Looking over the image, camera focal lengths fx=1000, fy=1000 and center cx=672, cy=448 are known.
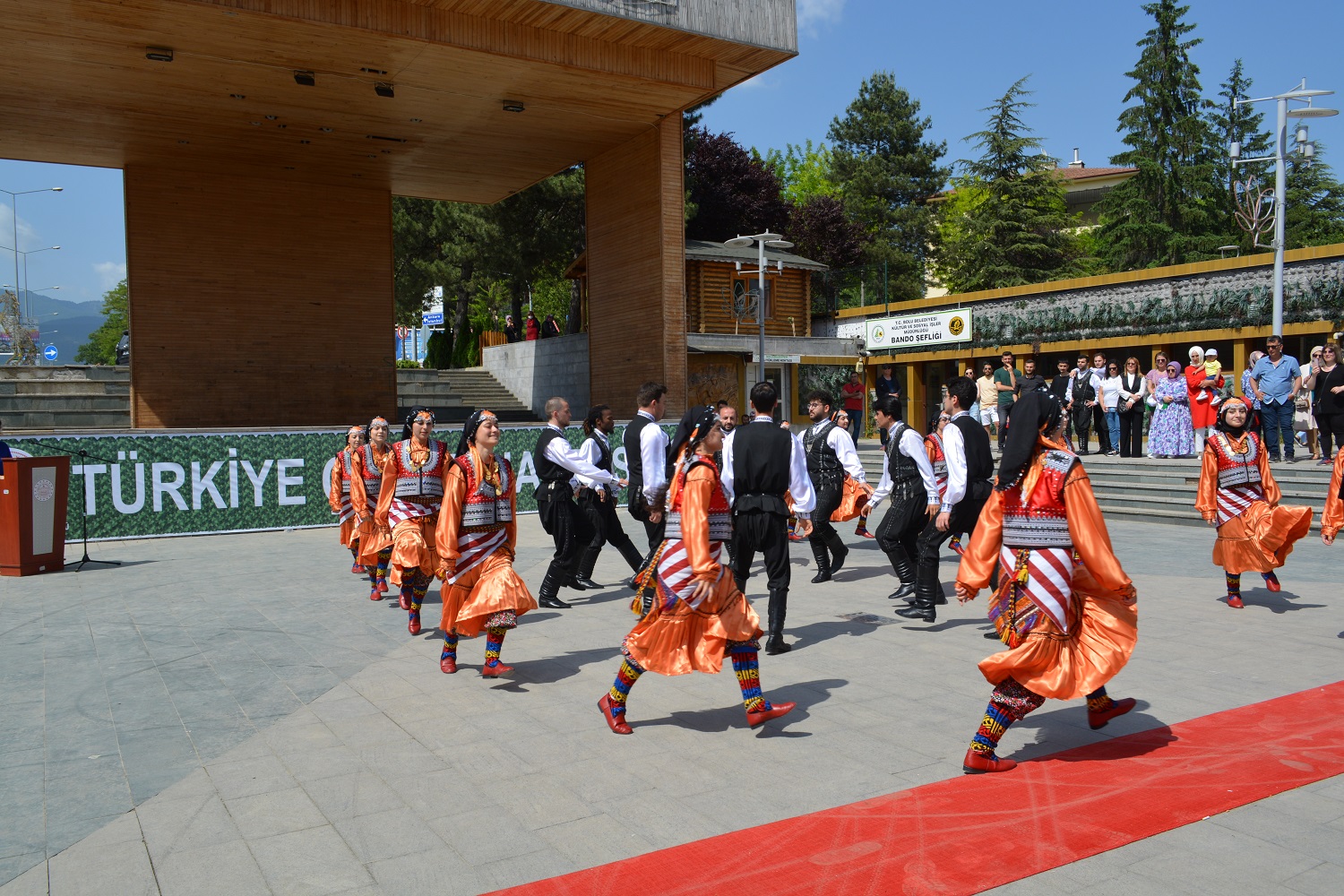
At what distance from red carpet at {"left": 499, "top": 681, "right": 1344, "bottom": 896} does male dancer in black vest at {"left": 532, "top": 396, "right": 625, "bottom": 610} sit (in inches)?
196

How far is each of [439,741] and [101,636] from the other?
4393 millimetres

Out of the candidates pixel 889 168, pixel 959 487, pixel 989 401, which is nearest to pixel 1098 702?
pixel 959 487

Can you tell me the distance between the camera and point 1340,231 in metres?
46.6

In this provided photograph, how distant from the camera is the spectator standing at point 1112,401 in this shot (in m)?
18.1

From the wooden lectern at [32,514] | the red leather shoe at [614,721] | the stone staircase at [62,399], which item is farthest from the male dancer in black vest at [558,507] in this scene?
the stone staircase at [62,399]

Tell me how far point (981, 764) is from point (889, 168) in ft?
183

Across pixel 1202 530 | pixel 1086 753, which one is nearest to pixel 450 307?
pixel 1202 530

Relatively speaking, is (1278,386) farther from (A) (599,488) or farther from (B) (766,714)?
(B) (766,714)

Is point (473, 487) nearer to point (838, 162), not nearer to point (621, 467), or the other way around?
point (621, 467)

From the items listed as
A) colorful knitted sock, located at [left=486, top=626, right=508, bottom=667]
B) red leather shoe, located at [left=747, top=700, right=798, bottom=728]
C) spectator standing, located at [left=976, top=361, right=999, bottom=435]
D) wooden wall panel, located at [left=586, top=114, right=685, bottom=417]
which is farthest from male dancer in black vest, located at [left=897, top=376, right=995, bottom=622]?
wooden wall panel, located at [left=586, top=114, right=685, bottom=417]

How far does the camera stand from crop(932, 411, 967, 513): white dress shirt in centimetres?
809

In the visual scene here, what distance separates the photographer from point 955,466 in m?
8.09

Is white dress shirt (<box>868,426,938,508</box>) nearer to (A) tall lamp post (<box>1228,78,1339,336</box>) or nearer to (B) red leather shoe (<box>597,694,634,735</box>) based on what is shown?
(B) red leather shoe (<box>597,694,634,735</box>)

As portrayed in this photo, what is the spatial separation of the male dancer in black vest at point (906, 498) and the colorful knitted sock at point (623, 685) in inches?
158
